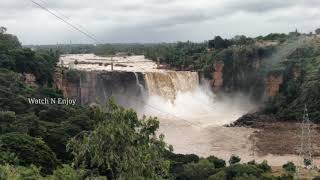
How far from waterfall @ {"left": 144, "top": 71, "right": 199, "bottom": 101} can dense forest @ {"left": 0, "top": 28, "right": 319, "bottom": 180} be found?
2.47 metres

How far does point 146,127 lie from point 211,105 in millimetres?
45149

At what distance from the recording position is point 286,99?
52.9 meters

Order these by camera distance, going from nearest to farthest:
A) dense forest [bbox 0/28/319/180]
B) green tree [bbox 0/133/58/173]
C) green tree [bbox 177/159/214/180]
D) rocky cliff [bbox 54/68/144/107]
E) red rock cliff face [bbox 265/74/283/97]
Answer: dense forest [bbox 0/28/319/180]
green tree [bbox 0/133/58/173]
green tree [bbox 177/159/214/180]
rocky cliff [bbox 54/68/144/107]
red rock cliff face [bbox 265/74/283/97]

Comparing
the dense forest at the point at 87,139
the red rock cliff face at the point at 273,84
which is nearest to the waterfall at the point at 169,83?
the dense forest at the point at 87,139

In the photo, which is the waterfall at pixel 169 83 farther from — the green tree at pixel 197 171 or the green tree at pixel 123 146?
the green tree at pixel 123 146

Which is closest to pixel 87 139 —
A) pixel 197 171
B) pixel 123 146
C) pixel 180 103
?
pixel 123 146

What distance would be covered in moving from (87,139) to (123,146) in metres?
0.76

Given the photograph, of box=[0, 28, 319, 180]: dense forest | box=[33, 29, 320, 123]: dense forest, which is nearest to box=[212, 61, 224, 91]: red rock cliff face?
box=[33, 29, 320, 123]: dense forest

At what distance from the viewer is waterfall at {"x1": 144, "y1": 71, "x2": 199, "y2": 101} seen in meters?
54.4

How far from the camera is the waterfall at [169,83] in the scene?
2141 inches

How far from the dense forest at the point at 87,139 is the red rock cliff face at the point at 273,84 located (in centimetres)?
343

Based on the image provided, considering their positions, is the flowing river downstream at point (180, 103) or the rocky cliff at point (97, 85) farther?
the rocky cliff at point (97, 85)

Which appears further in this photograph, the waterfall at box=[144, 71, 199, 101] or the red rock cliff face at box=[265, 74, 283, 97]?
the red rock cliff face at box=[265, 74, 283, 97]

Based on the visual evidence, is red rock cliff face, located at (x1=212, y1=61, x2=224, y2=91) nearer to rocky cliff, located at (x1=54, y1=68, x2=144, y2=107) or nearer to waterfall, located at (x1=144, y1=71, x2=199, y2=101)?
waterfall, located at (x1=144, y1=71, x2=199, y2=101)
